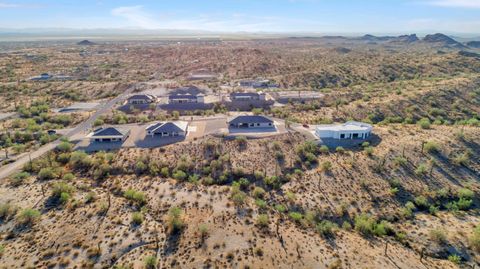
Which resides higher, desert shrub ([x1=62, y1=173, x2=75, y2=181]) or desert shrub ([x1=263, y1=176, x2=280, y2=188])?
desert shrub ([x1=62, y1=173, x2=75, y2=181])

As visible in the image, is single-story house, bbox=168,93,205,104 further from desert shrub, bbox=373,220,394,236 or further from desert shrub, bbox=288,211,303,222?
desert shrub, bbox=373,220,394,236

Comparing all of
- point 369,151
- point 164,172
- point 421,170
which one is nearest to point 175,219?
point 164,172

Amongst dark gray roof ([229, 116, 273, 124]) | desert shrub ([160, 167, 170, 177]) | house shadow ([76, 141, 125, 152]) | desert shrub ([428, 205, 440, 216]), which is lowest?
desert shrub ([428, 205, 440, 216])

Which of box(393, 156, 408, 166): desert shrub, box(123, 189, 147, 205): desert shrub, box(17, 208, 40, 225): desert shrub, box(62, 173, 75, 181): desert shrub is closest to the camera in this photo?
box(17, 208, 40, 225): desert shrub

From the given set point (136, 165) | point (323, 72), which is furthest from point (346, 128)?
point (323, 72)

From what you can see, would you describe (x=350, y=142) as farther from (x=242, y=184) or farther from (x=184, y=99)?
(x=184, y=99)

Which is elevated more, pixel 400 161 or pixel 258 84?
pixel 258 84

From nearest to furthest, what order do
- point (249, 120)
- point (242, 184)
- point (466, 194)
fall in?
point (466, 194)
point (242, 184)
point (249, 120)

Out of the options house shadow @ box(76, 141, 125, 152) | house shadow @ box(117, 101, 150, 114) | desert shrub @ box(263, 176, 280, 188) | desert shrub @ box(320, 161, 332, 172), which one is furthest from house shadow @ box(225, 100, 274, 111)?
desert shrub @ box(263, 176, 280, 188)
